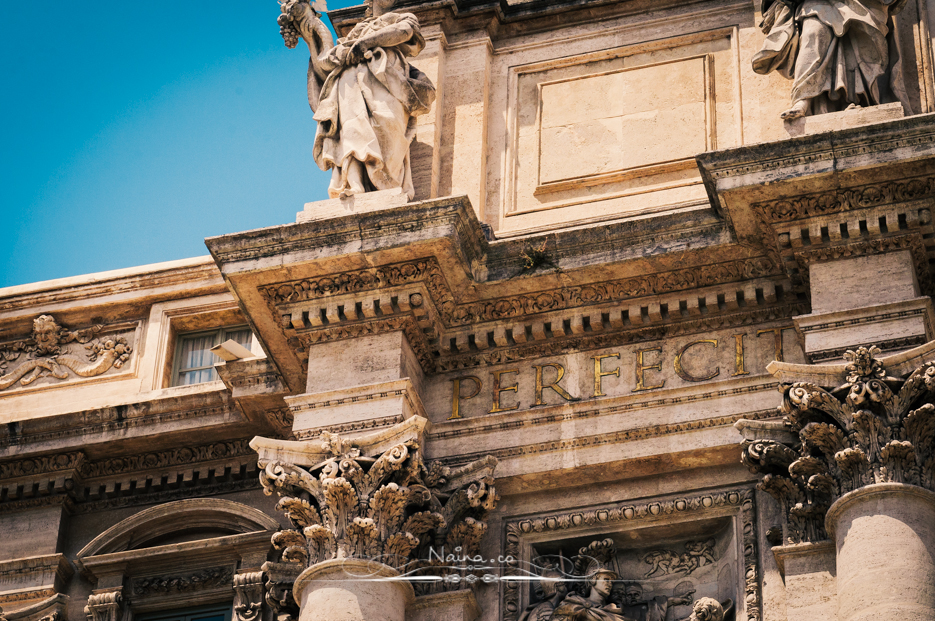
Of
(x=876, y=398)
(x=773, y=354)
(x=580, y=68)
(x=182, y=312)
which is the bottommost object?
(x=876, y=398)

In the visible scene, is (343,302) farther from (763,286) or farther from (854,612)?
(854,612)

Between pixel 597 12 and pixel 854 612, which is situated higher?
pixel 597 12

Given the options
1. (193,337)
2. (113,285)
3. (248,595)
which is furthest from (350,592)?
(113,285)

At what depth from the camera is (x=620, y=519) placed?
1853 centimetres

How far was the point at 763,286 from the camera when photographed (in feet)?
62.5

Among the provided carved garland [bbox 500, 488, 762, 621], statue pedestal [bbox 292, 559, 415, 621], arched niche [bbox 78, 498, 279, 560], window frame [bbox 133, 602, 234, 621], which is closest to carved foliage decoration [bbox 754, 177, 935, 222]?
carved garland [bbox 500, 488, 762, 621]

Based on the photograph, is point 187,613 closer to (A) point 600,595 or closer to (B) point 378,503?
(B) point 378,503

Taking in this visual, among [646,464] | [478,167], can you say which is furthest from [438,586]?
[478,167]

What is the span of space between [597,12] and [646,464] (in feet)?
19.7

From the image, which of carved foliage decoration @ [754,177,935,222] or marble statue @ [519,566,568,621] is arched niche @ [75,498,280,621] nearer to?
marble statue @ [519,566,568,621]

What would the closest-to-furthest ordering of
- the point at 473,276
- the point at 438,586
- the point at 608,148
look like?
1. the point at 438,586
2. the point at 473,276
3. the point at 608,148

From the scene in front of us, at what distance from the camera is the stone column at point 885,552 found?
51.8 ft

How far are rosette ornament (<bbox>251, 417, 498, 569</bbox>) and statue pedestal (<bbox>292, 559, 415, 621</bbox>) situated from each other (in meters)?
0.13

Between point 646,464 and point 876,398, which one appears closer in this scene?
point 876,398
